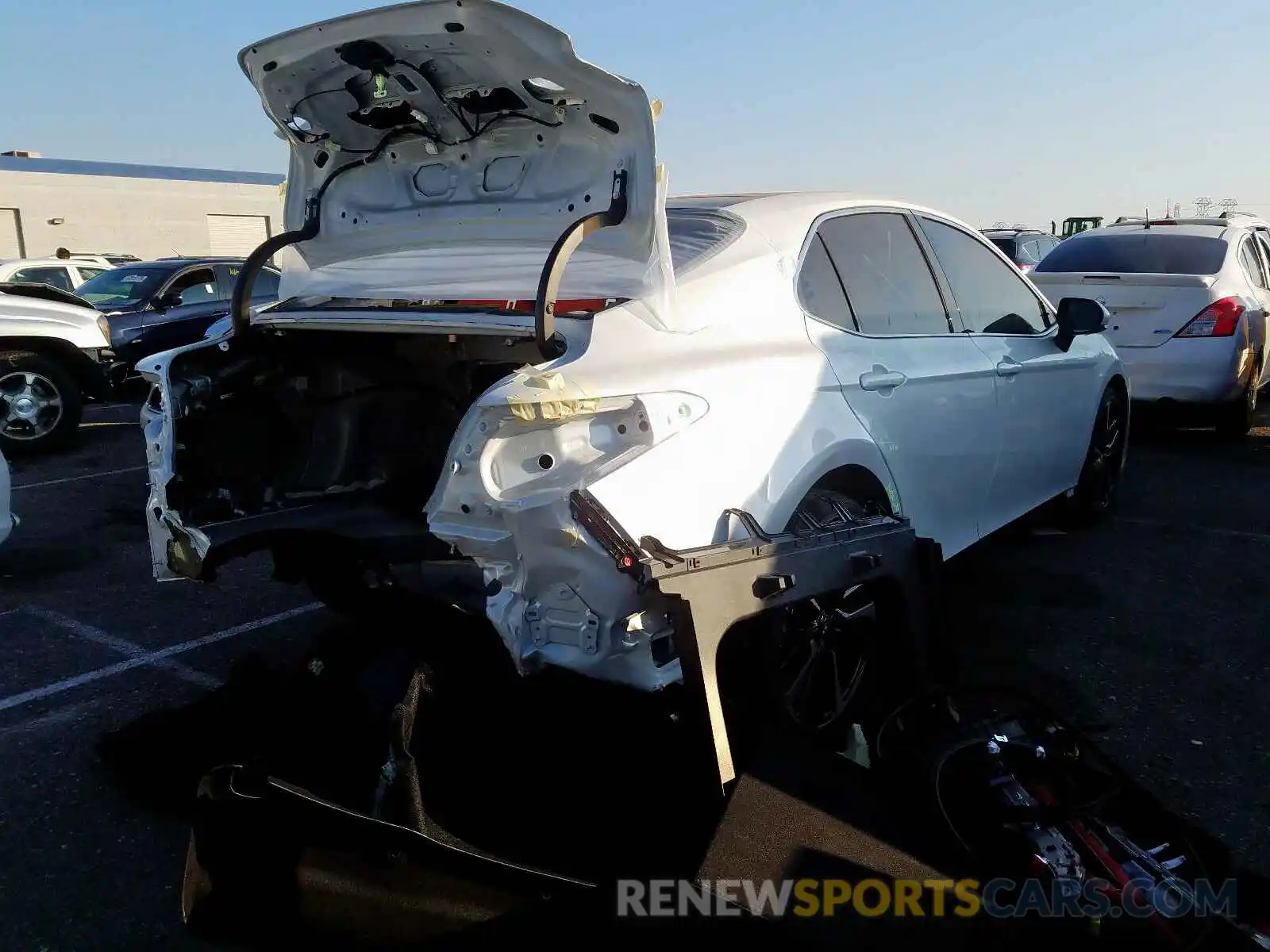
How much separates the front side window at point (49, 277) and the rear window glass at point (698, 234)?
12418mm

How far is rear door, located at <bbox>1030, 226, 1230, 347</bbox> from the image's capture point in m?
7.73

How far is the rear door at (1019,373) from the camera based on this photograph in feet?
13.8

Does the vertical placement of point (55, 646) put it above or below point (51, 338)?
below

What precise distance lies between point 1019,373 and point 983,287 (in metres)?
0.43

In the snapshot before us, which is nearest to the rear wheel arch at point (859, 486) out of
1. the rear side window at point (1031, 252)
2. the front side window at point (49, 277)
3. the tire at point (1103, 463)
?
the tire at point (1103, 463)

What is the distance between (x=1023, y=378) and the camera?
14.3 feet

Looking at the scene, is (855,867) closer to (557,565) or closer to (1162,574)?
(557,565)

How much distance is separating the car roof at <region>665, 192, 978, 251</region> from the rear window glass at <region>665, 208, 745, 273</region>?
62 mm

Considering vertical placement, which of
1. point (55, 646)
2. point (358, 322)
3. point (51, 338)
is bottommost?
point (55, 646)

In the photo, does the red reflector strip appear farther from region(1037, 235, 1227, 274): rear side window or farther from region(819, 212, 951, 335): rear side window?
region(819, 212, 951, 335): rear side window

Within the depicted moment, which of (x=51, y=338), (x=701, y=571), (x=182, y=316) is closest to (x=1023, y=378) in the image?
(x=701, y=571)

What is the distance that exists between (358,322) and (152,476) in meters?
0.99

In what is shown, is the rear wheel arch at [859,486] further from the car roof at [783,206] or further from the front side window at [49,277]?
the front side window at [49,277]

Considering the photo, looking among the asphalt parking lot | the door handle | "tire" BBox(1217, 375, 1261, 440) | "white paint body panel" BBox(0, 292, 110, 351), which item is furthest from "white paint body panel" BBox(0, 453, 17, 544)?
"tire" BBox(1217, 375, 1261, 440)
